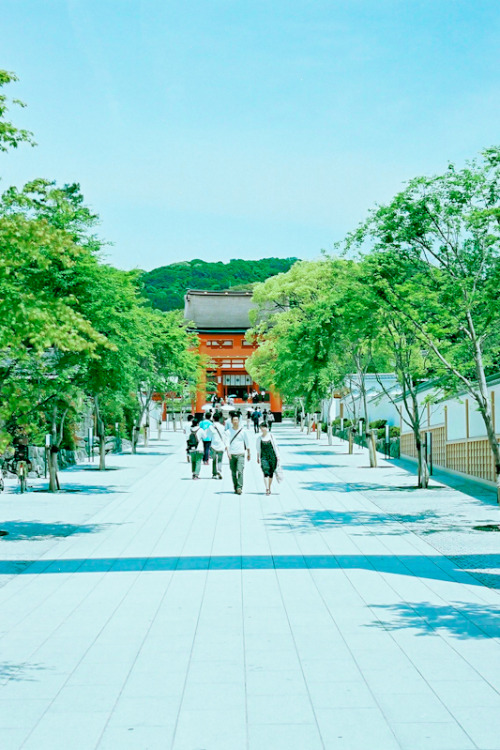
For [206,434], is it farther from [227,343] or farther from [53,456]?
[227,343]

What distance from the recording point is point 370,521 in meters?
14.8

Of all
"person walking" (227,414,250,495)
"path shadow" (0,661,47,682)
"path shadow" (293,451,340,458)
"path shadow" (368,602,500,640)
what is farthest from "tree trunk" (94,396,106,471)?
"path shadow" (0,661,47,682)

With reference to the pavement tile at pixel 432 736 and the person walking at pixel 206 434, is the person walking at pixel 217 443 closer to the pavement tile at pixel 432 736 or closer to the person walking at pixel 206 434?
the person walking at pixel 206 434

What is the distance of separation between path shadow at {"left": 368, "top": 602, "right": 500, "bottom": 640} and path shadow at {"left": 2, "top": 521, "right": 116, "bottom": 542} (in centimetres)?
647

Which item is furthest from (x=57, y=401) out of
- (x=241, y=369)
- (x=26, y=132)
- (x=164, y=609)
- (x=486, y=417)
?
(x=241, y=369)

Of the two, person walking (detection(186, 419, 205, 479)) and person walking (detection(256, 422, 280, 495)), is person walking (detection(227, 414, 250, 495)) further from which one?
person walking (detection(186, 419, 205, 479))

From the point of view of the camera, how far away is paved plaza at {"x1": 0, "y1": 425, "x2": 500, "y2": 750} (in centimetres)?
521

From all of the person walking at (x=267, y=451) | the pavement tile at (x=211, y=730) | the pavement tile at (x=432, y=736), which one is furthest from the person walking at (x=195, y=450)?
the pavement tile at (x=432, y=736)

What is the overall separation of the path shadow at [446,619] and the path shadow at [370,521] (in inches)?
192

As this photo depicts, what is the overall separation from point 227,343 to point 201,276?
29.5m

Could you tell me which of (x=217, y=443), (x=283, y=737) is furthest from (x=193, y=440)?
(x=283, y=737)

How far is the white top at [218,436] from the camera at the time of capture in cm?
2164

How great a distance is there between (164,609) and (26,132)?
23.5 ft

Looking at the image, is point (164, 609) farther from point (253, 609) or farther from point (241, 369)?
point (241, 369)
